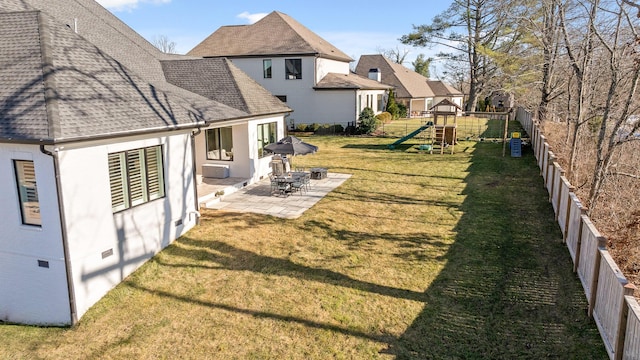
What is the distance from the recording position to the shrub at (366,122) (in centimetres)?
3297

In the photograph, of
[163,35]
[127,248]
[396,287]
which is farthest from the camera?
[163,35]

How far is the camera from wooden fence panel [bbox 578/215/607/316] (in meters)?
7.45

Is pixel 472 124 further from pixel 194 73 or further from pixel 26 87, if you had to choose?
pixel 26 87

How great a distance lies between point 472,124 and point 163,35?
229 feet

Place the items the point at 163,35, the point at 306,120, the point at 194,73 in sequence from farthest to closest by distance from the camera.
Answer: the point at 163,35 < the point at 306,120 < the point at 194,73

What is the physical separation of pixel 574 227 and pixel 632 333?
474 centimetres

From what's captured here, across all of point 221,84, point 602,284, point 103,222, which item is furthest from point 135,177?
point 602,284

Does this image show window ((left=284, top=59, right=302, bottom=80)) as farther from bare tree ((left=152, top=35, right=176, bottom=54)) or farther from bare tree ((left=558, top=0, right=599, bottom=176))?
bare tree ((left=152, top=35, right=176, bottom=54))

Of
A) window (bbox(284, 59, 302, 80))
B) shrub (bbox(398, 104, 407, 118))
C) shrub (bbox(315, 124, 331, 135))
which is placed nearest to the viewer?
shrub (bbox(315, 124, 331, 135))

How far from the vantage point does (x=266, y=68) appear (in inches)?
1404

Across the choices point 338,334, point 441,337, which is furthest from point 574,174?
point 338,334

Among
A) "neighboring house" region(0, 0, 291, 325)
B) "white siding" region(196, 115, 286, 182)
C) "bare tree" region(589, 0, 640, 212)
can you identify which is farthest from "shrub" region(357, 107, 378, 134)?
"neighboring house" region(0, 0, 291, 325)

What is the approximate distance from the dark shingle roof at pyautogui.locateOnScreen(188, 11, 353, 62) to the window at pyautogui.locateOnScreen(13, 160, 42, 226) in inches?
1077

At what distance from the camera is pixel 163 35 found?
87.1 m
